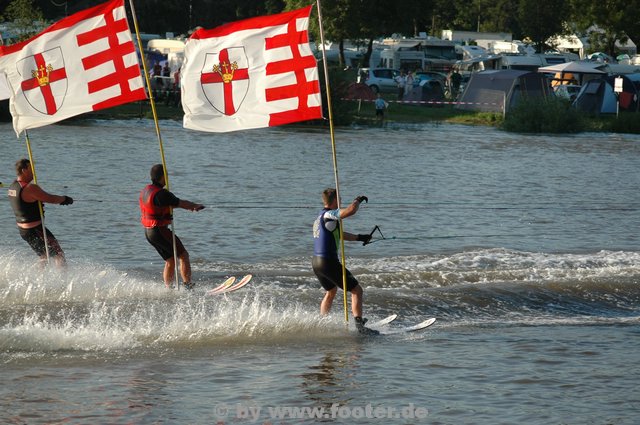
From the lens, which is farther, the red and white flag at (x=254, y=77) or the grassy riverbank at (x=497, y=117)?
the grassy riverbank at (x=497, y=117)

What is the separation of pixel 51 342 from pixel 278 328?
261 cm

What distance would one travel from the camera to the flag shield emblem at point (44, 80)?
13930 millimetres

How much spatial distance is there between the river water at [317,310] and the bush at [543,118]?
16262mm

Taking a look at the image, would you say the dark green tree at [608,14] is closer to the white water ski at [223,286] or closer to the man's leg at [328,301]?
the white water ski at [223,286]

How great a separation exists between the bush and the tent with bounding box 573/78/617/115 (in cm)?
595

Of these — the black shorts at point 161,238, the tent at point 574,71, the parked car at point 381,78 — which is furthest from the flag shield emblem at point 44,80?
the parked car at point 381,78

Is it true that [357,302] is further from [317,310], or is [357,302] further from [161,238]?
[161,238]

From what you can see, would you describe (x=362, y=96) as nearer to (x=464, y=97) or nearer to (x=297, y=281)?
(x=464, y=97)

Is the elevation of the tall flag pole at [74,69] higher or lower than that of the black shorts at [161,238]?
higher

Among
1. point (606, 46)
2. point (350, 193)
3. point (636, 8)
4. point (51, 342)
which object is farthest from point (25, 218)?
point (606, 46)

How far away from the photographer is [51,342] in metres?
12.0

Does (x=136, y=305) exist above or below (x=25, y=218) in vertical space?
below

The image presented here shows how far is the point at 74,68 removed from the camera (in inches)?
548

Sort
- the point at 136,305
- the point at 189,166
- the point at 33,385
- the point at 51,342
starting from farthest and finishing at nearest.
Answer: the point at 189,166, the point at 136,305, the point at 51,342, the point at 33,385
